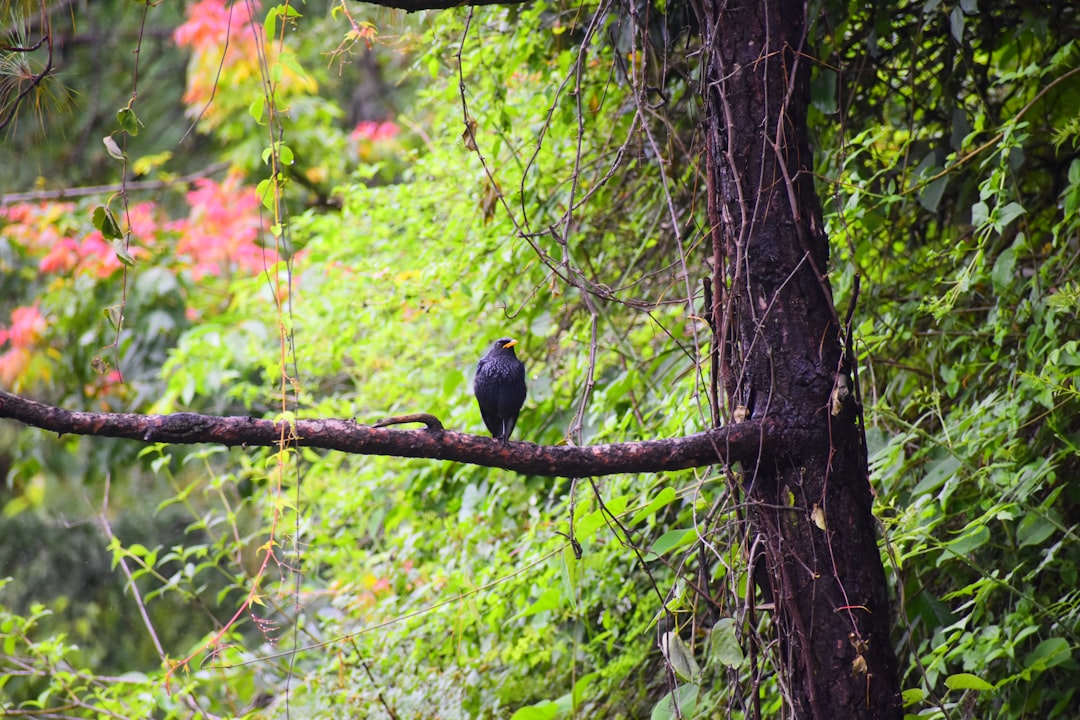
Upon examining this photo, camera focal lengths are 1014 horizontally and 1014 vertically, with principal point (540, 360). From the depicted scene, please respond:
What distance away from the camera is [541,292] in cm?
337

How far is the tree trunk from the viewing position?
5.79 ft

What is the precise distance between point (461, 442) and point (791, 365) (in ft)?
2.01

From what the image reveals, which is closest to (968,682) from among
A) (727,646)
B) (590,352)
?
(727,646)

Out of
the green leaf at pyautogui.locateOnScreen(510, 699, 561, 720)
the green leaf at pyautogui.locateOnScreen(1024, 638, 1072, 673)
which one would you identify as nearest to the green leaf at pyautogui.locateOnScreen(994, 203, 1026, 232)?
the green leaf at pyautogui.locateOnScreen(1024, 638, 1072, 673)

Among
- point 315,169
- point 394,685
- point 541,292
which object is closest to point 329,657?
point 394,685

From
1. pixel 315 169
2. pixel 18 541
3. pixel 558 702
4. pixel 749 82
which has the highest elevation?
pixel 315 169

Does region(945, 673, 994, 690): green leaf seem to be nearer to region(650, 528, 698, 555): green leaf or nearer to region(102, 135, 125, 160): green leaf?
region(650, 528, 698, 555): green leaf

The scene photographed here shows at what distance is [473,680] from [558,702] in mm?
901

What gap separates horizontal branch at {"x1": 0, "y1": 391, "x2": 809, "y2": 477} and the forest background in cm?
15

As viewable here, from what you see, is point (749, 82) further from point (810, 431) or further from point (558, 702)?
point (558, 702)

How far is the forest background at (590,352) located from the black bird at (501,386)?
22 centimetres

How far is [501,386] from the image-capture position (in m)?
2.92

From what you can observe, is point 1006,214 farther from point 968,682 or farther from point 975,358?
point 968,682

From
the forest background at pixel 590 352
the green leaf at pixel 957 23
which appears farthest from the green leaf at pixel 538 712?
the green leaf at pixel 957 23
